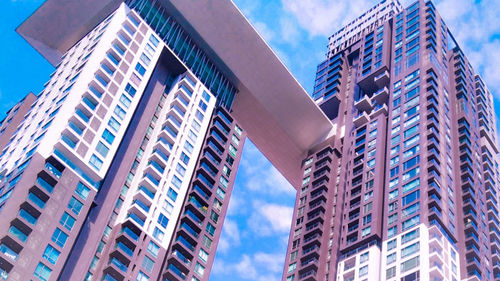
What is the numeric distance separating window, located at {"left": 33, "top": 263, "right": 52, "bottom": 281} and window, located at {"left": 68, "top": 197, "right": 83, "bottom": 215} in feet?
23.6

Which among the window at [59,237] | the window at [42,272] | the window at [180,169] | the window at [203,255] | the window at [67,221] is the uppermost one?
the window at [180,169]

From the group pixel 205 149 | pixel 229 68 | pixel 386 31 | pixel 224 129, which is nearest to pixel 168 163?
pixel 205 149

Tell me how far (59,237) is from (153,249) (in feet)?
39.5

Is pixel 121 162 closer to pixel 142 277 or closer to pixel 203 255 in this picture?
pixel 203 255

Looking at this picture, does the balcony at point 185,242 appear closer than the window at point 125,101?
Yes

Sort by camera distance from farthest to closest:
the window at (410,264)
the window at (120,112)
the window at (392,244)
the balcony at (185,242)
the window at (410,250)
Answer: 1. the window at (120,112)
2. the balcony at (185,242)
3. the window at (392,244)
4. the window at (410,250)
5. the window at (410,264)

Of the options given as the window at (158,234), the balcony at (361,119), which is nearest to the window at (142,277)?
the window at (158,234)

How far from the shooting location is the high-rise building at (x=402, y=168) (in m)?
78.9

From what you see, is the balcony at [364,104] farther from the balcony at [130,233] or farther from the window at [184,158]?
the balcony at [130,233]

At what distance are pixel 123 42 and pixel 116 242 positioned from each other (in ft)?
91.7

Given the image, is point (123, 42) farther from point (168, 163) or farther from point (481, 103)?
point (481, 103)

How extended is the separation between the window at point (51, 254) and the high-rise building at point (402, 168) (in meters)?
33.3

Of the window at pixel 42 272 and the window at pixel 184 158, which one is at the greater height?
the window at pixel 184 158

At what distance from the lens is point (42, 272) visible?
205 ft
